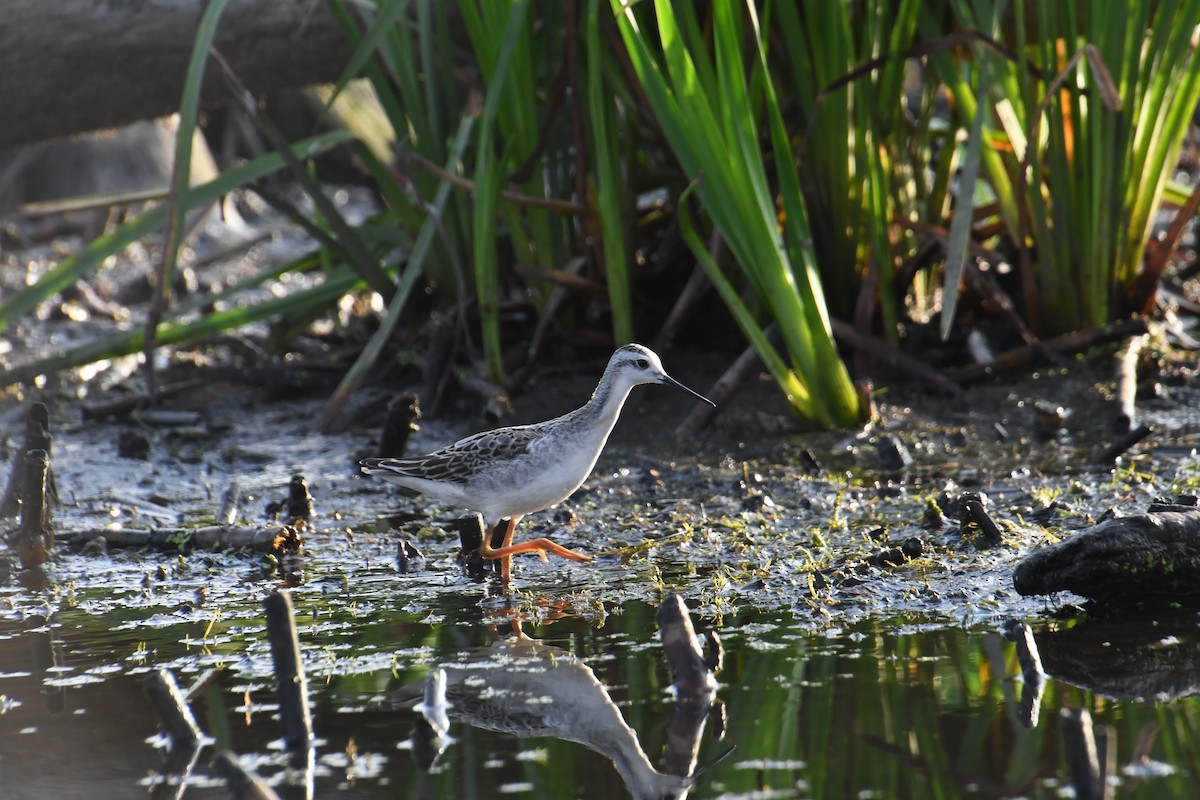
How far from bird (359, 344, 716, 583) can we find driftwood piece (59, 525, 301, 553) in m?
0.52

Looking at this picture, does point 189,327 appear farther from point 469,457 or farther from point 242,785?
point 242,785

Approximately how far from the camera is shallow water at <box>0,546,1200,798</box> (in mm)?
3332

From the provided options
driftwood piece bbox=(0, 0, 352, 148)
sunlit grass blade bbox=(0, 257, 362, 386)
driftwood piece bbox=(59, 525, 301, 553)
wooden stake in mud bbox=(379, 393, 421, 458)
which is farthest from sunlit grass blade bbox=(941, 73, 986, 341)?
driftwood piece bbox=(0, 0, 352, 148)

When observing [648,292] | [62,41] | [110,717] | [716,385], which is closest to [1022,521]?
[716,385]

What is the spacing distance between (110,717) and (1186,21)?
4.97 meters

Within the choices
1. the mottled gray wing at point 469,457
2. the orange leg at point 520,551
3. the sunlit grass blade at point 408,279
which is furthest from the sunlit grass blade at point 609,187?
the orange leg at point 520,551

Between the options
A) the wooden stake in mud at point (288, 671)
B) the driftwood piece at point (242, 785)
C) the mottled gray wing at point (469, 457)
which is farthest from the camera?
the mottled gray wing at point (469, 457)

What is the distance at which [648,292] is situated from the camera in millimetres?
7465

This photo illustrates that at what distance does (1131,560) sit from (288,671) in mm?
2458

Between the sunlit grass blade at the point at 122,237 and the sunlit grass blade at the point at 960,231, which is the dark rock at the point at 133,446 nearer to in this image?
the sunlit grass blade at the point at 122,237

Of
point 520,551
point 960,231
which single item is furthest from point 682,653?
point 960,231

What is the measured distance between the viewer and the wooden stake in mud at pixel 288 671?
3.58 meters

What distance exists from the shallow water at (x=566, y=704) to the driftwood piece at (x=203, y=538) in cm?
50

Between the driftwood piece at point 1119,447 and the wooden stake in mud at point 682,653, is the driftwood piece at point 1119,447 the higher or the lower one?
the higher one
